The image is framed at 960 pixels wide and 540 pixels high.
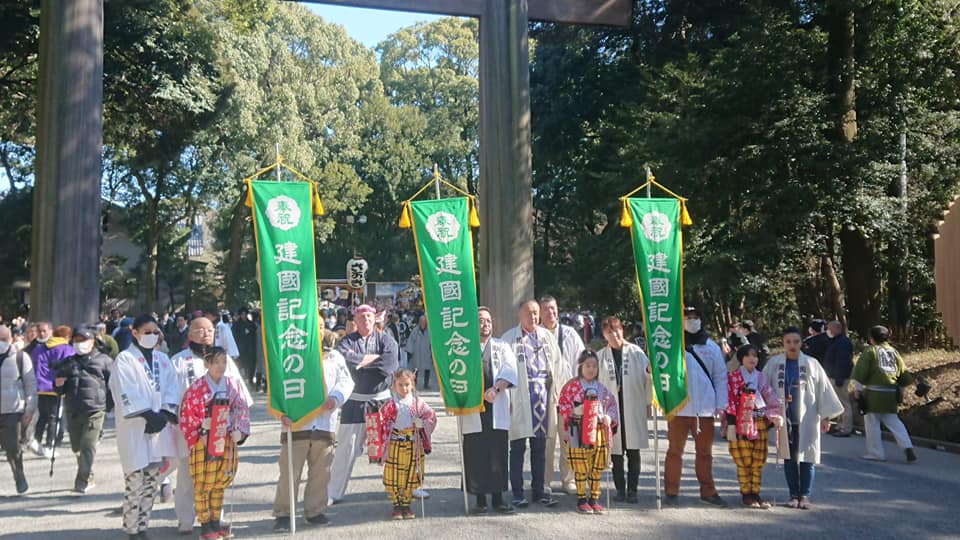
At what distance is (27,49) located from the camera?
17703mm

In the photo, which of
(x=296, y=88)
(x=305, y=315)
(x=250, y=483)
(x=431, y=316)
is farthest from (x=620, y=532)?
(x=296, y=88)

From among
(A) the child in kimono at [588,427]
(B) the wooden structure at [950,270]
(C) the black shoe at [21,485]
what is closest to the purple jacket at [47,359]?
(C) the black shoe at [21,485]

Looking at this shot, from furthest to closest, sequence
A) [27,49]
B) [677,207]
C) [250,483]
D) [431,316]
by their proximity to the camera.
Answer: [27,49] → [250,483] → [677,207] → [431,316]

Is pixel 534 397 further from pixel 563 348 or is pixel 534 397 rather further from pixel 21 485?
pixel 21 485

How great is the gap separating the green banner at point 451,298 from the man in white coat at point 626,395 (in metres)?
1.28

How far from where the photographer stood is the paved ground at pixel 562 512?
22.9ft

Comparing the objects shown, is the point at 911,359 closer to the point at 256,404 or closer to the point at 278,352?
the point at 256,404

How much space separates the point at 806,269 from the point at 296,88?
76.7ft

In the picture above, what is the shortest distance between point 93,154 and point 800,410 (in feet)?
35.2

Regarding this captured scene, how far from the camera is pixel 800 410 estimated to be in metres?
7.82

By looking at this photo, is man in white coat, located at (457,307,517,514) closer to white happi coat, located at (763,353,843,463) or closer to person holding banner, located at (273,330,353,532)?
person holding banner, located at (273,330,353,532)

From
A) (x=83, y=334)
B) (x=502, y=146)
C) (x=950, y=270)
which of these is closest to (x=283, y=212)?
(x=83, y=334)

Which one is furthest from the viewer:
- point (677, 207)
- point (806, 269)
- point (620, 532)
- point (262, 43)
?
point (262, 43)

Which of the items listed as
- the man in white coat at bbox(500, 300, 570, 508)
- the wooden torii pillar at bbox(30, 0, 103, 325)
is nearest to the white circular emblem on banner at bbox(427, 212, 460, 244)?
the man in white coat at bbox(500, 300, 570, 508)
